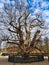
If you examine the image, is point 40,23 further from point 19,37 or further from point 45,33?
point 19,37

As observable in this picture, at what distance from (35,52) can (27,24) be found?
4.21 m

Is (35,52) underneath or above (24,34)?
underneath

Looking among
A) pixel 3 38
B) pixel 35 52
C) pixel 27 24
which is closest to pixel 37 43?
pixel 35 52

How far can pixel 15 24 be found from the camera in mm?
21031

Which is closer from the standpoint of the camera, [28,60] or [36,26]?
[28,60]

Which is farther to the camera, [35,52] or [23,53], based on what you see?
[35,52]

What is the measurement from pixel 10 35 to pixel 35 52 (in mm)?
4393

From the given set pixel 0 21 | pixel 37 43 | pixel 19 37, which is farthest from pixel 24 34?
pixel 0 21

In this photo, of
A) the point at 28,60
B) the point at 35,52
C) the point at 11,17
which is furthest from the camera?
the point at 35,52

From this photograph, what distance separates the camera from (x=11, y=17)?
20.6 meters

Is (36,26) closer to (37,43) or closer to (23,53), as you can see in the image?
(37,43)

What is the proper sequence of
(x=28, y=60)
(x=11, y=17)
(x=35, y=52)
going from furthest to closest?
(x=35, y=52) < (x=11, y=17) < (x=28, y=60)

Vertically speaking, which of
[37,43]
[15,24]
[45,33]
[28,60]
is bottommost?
[28,60]

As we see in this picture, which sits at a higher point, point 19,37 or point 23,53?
point 19,37
